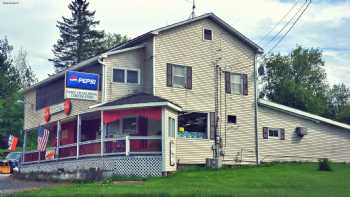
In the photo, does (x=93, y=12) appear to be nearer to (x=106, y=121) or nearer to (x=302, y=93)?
(x=302, y=93)

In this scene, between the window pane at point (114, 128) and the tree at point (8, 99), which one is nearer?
the window pane at point (114, 128)

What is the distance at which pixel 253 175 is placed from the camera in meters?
25.9

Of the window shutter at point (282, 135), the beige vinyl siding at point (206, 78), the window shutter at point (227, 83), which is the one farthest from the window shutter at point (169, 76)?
the window shutter at point (282, 135)

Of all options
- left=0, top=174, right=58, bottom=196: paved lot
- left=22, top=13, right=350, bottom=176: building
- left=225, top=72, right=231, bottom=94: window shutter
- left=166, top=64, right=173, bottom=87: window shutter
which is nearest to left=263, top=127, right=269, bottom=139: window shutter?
left=22, top=13, right=350, bottom=176: building

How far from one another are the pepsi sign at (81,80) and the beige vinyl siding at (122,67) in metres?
0.63

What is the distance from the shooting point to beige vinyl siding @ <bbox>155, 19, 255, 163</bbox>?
30.6 m

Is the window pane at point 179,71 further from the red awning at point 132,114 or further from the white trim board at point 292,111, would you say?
the white trim board at point 292,111

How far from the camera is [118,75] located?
3044 centimetres

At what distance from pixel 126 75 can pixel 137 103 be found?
3572 millimetres

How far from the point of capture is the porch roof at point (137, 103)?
27083 mm

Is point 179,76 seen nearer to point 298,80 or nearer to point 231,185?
point 231,185

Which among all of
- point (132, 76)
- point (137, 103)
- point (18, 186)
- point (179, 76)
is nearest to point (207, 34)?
point (179, 76)

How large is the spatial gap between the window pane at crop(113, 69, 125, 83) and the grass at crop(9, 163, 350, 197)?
6011 mm

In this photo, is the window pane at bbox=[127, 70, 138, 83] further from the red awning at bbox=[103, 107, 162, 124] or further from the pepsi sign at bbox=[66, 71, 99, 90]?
the red awning at bbox=[103, 107, 162, 124]
